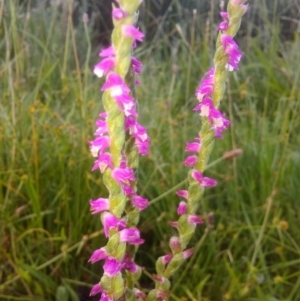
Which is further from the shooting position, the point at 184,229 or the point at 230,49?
the point at 184,229

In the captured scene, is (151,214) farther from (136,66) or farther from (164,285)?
(136,66)

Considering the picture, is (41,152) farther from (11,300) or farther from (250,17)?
(250,17)

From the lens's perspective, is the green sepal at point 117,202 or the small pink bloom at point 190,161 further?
the small pink bloom at point 190,161

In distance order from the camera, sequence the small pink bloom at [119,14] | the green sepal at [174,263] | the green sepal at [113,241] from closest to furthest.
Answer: the small pink bloom at [119,14], the green sepal at [113,241], the green sepal at [174,263]

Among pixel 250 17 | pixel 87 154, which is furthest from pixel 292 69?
pixel 87 154

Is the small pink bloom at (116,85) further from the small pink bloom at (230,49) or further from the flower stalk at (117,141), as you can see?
the small pink bloom at (230,49)

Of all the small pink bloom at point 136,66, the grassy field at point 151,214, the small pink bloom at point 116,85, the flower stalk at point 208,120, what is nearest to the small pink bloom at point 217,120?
the flower stalk at point 208,120

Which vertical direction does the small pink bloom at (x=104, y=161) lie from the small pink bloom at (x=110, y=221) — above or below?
above

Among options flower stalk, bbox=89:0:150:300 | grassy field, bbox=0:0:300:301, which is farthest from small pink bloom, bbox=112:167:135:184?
grassy field, bbox=0:0:300:301

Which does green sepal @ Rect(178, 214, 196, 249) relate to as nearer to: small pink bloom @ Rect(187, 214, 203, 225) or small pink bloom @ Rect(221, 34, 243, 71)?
small pink bloom @ Rect(187, 214, 203, 225)

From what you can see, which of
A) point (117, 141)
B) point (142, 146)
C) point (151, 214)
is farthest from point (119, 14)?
point (151, 214)

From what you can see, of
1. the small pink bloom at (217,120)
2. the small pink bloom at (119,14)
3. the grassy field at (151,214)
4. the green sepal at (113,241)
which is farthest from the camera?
the grassy field at (151,214)

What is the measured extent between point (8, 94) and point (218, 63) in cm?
120

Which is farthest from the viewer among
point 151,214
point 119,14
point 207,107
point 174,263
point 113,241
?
point 151,214
